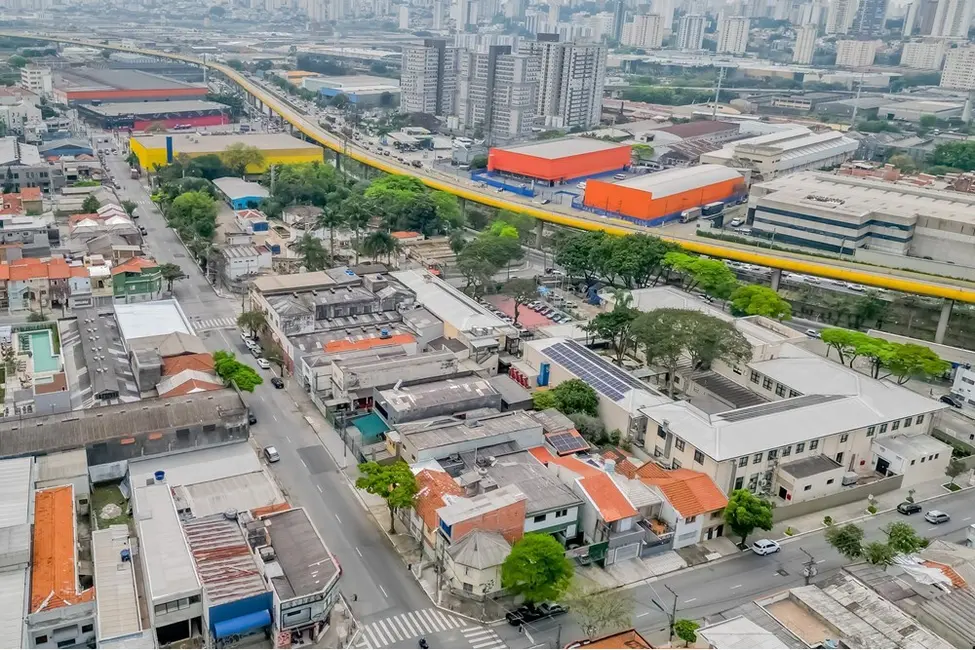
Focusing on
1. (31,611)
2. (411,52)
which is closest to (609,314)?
(31,611)

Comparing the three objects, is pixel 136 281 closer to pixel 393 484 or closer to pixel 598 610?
pixel 393 484

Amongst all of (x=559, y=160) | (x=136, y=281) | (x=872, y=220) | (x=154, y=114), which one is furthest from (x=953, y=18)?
(x=136, y=281)

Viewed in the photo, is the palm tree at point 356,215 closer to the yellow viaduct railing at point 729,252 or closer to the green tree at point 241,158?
the yellow viaduct railing at point 729,252

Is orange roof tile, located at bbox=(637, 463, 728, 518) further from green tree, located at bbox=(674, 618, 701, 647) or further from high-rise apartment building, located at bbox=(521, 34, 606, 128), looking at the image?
high-rise apartment building, located at bbox=(521, 34, 606, 128)

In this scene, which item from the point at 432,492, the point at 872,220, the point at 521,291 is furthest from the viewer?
the point at 872,220

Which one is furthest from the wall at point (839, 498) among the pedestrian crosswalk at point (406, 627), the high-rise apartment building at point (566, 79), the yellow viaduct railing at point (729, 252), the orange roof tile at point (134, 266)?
the high-rise apartment building at point (566, 79)

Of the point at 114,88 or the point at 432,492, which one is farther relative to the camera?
the point at 114,88
